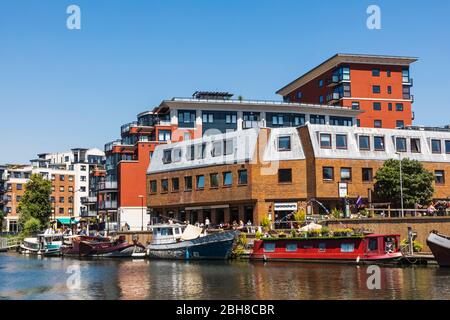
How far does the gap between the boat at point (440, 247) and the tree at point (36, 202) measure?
77.1m

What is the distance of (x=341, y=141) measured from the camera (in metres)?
69.2

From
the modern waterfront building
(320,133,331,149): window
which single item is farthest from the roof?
the modern waterfront building

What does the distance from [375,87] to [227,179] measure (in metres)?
42.6

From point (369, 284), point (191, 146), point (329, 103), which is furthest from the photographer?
point (329, 103)

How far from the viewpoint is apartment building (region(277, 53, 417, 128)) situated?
102 metres

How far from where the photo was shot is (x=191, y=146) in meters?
76.1

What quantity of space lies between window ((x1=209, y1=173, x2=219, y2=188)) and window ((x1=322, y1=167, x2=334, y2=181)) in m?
12.7

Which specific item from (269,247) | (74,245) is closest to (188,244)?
(269,247)

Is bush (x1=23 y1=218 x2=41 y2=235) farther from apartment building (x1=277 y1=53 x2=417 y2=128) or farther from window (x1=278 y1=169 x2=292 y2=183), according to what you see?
apartment building (x1=277 y1=53 x2=417 y2=128)

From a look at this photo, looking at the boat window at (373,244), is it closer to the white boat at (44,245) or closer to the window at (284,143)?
the window at (284,143)

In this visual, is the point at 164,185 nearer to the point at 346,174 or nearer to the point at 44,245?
the point at 44,245

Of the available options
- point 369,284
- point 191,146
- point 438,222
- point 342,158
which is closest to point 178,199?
point 191,146
